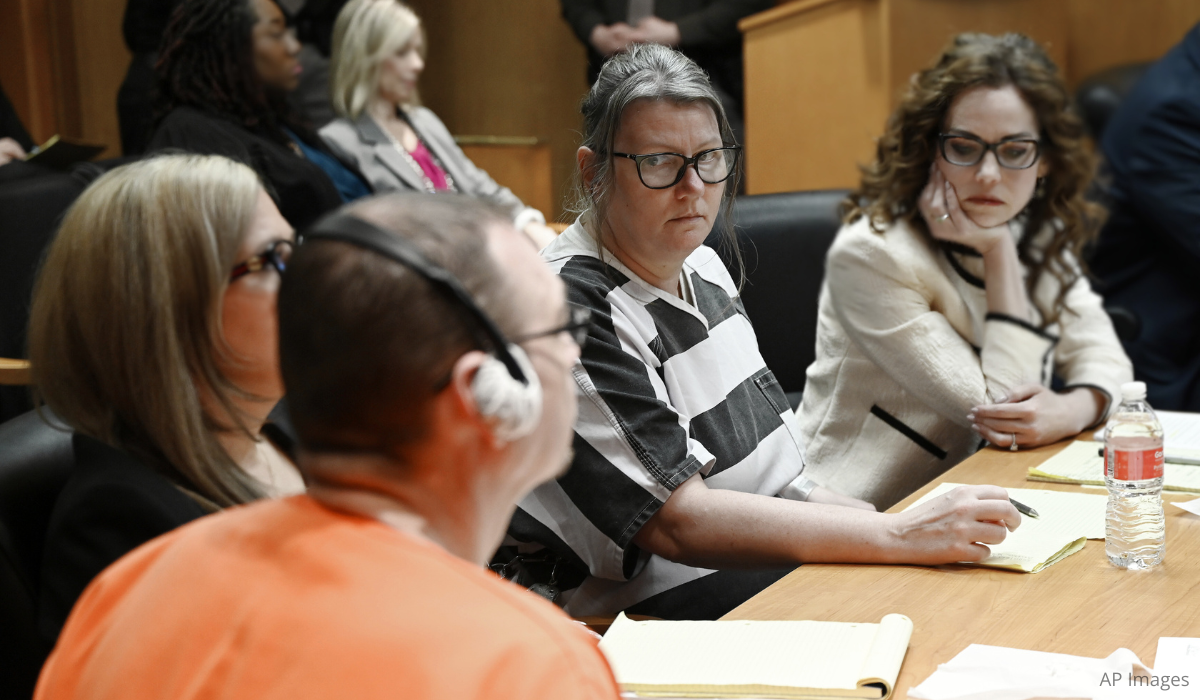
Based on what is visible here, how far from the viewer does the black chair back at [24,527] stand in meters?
1.00

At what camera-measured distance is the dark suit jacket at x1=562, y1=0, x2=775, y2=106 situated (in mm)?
3987

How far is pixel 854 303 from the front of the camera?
6.48ft

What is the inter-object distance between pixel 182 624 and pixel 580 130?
45.9 inches

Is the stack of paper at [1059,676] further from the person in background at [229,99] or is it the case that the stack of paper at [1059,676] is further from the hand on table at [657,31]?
the hand on table at [657,31]

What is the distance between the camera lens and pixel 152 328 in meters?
1.05

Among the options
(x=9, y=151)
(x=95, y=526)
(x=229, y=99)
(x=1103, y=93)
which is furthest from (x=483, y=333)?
(x=1103, y=93)

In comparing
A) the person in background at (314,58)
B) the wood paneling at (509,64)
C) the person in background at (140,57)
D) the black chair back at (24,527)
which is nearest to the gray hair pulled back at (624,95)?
the black chair back at (24,527)

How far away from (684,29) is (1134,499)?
9.84 feet

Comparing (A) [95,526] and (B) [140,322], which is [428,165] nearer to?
(B) [140,322]

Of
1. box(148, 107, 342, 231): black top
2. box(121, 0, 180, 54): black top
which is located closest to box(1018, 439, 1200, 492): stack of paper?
box(148, 107, 342, 231): black top

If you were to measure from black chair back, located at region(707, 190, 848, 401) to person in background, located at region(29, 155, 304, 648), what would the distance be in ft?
4.44

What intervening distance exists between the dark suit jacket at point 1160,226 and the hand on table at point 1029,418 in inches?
46.2

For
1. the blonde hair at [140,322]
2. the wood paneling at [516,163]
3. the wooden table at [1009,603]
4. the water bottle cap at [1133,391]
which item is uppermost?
the blonde hair at [140,322]

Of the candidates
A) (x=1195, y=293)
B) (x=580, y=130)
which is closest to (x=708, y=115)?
(x=580, y=130)
